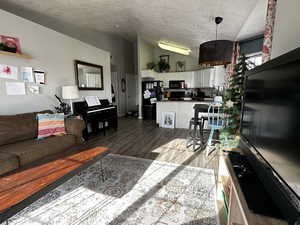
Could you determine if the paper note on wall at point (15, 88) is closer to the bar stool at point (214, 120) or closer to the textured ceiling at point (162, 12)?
the textured ceiling at point (162, 12)

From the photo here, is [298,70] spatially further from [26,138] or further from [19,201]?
[26,138]

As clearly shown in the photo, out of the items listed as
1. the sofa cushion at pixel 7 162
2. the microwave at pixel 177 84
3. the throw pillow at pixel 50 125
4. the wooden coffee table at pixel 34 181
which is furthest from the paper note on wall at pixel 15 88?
the microwave at pixel 177 84

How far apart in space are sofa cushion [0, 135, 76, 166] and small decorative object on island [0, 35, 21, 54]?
155 centimetres

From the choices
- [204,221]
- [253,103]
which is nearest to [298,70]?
[253,103]

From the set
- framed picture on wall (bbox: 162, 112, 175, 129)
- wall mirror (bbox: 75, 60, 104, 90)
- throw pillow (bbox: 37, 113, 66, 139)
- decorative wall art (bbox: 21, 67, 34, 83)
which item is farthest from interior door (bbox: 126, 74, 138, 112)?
throw pillow (bbox: 37, 113, 66, 139)

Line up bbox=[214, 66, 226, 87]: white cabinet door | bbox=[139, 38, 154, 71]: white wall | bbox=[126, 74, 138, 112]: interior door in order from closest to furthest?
bbox=[214, 66, 226, 87]: white cabinet door
bbox=[139, 38, 154, 71]: white wall
bbox=[126, 74, 138, 112]: interior door

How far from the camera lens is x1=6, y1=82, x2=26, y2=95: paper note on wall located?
A: 2.58 m

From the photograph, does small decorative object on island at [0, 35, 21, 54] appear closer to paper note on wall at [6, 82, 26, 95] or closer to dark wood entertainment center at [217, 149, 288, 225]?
paper note on wall at [6, 82, 26, 95]

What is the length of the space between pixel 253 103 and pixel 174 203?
1.27 m

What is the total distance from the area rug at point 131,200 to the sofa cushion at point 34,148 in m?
0.62

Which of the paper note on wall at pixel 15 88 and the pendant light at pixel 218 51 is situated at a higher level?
the pendant light at pixel 218 51

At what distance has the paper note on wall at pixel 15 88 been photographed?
8.46 feet

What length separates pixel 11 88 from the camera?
2611mm

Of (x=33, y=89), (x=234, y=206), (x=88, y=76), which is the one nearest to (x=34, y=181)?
(x=234, y=206)
